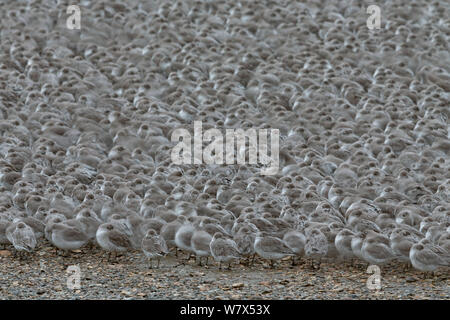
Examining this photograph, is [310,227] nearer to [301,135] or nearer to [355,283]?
[355,283]

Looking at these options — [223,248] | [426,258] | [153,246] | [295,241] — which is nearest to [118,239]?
[153,246]

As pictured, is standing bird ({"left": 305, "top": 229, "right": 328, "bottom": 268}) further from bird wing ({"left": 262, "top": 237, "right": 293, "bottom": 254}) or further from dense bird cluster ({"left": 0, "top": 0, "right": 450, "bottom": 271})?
bird wing ({"left": 262, "top": 237, "right": 293, "bottom": 254})

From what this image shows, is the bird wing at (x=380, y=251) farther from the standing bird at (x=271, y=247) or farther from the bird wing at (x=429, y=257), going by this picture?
the standing bird at (x=271, y=247)

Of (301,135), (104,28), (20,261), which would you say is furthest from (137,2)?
(20,261)

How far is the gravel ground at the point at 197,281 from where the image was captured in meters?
6.04

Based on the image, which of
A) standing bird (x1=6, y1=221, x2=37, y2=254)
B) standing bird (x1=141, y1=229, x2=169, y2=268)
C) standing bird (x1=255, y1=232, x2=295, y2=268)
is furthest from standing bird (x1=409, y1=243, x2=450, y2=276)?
standing bird (x1=6, y1=221, x2=37, y2=254)

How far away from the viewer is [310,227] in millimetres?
6523

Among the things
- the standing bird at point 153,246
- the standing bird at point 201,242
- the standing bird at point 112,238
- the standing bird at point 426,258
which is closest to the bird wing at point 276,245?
the standing bird at point 201,242

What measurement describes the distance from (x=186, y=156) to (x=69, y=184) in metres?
Answer: 1.22

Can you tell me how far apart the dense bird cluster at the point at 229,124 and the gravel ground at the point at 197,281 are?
0.16m

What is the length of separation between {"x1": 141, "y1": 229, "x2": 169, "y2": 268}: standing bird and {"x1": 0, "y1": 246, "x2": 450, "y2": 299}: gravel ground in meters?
0.17

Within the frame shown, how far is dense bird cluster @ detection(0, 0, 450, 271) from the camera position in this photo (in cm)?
658

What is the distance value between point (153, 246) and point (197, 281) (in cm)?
46

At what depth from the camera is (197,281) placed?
629 centimetres
